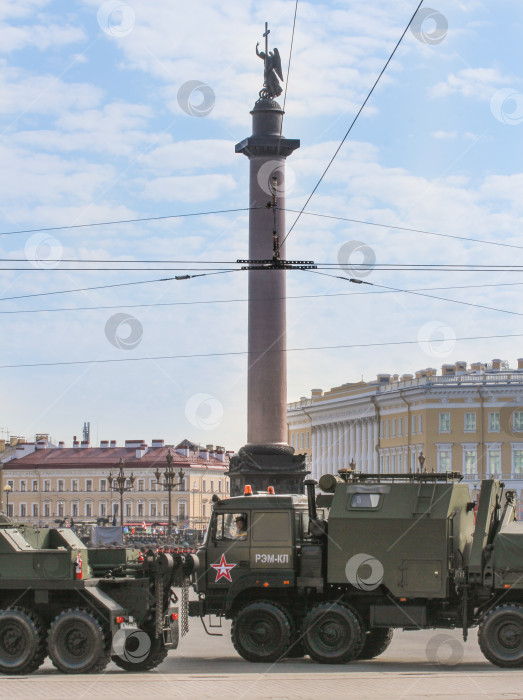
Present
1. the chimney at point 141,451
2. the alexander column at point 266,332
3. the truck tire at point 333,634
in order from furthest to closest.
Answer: the chimney at point 141,451 < the alexander column at point 266,332 < the truck tire at point 333,634

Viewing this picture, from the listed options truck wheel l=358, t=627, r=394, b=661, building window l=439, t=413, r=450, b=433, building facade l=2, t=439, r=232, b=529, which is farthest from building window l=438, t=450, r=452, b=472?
truck wheel l=358, t=627, r=394, b=661

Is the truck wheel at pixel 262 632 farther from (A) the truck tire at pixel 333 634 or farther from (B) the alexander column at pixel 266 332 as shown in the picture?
(B) the alexander column at pixel 266 332

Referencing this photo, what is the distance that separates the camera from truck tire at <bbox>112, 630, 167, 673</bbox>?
690 inches

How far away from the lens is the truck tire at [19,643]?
16.9 m

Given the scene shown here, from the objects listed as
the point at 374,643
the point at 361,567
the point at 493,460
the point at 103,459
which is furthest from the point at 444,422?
the point at 361,567

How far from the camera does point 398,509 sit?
1892cm

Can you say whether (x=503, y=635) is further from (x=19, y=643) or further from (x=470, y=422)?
(x=470, y=422)

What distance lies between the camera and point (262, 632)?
744 inches

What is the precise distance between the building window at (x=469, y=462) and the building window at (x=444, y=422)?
2.26m

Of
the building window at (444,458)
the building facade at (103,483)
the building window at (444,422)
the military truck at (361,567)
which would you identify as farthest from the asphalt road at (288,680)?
the building facade at (103,483)

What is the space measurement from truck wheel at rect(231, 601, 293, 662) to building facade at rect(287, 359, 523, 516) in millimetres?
82853

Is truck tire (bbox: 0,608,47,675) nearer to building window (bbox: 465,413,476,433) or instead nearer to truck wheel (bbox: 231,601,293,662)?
truck wheel (bbox: 231,601,293,662)

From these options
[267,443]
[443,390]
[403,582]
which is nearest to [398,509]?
[403,582]

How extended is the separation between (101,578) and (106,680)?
2.06 m
